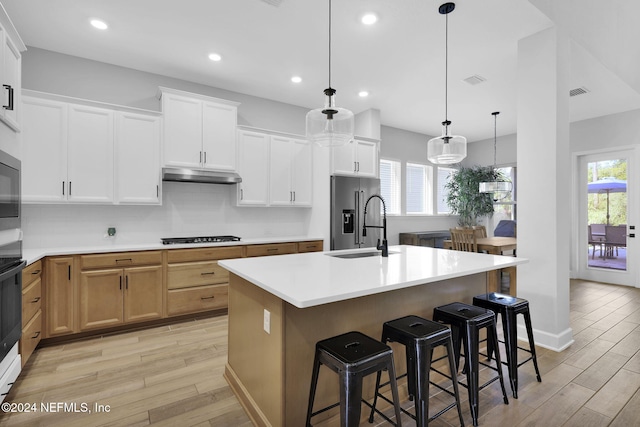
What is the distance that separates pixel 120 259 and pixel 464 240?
439 cm

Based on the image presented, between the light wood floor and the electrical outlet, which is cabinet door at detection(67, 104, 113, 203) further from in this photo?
the electrical outlet

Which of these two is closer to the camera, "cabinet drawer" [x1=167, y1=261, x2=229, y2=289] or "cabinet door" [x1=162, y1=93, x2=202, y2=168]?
"cabinet drawer" [x1=167, y1=261, x2=229, y2=289]

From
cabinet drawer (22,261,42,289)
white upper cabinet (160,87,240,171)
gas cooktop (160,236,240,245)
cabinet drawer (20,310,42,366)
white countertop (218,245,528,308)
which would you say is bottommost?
cabinet drawer (20,310,42,366)

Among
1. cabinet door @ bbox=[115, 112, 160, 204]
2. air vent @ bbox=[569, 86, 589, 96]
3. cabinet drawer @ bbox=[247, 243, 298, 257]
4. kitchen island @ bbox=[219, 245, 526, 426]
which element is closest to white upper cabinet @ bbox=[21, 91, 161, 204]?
cabinet door @ bbox=[115, 112, 160, 204]

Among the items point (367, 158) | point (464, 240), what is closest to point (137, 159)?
point (367, 158)

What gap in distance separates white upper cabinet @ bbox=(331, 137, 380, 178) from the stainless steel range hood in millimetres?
1483

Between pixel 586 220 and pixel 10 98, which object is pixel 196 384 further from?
pixel 586 220

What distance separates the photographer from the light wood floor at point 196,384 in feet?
6.46

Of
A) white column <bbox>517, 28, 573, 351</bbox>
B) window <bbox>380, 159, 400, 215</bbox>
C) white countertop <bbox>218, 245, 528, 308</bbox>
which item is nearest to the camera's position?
white countertop <bbox>218, 245, 528, 308</bbox>

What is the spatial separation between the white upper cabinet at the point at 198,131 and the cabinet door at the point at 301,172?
966 millimetres

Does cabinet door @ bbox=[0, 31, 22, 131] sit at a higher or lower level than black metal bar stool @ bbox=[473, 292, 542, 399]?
higher

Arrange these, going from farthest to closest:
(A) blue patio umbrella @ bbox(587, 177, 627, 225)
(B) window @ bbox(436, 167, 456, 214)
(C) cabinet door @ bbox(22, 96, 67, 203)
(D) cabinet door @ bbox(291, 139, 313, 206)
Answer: (B) window @ bbox(436, 167, 456, 214), (A) blue patio umbrella @ bbox(587, 177, 627, 225), (D) cabinet door @ bbox(291, 139, 313, 206), (C) cabinet door @ bbox(22, 96, 67, 203)

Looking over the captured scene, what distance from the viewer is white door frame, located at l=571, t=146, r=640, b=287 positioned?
5.30m

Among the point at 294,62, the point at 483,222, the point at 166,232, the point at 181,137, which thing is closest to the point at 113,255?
the point at 166,232
